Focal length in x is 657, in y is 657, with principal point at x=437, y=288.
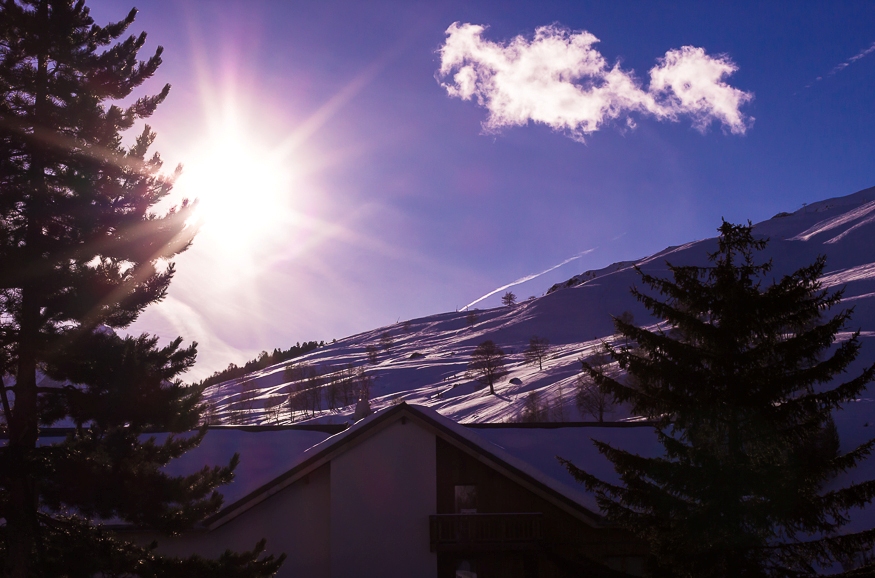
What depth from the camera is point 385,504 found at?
56.4 ft

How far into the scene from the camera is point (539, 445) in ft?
68.3

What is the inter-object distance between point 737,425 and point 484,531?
310 inches

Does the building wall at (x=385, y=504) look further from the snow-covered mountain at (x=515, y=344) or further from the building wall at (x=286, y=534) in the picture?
the snow-covered mountain at (x=515, y=344)

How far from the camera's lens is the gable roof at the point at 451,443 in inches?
645

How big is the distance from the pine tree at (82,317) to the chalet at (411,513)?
13.4 ft

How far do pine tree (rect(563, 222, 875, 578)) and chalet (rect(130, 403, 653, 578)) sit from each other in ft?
16.4

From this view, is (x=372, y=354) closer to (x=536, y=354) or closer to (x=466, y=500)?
(x=536, y=354)

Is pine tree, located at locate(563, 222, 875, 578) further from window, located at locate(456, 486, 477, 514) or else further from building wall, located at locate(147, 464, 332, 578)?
building wall, located at locate(147, 464, 332, 578)

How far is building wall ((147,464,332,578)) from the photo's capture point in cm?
1677

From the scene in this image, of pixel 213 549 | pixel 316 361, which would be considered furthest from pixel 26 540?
pixel 316 361

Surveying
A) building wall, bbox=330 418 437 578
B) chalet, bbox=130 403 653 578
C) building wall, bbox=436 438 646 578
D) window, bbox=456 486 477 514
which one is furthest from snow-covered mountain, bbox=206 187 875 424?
building wall, bbox=330 418 437 578

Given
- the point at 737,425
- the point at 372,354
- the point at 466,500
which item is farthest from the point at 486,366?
the point at 737,425

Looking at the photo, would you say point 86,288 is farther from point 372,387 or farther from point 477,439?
point 372,387

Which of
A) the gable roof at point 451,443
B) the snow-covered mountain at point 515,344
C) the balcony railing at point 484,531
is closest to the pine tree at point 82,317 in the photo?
the gable roof at point 451,443
